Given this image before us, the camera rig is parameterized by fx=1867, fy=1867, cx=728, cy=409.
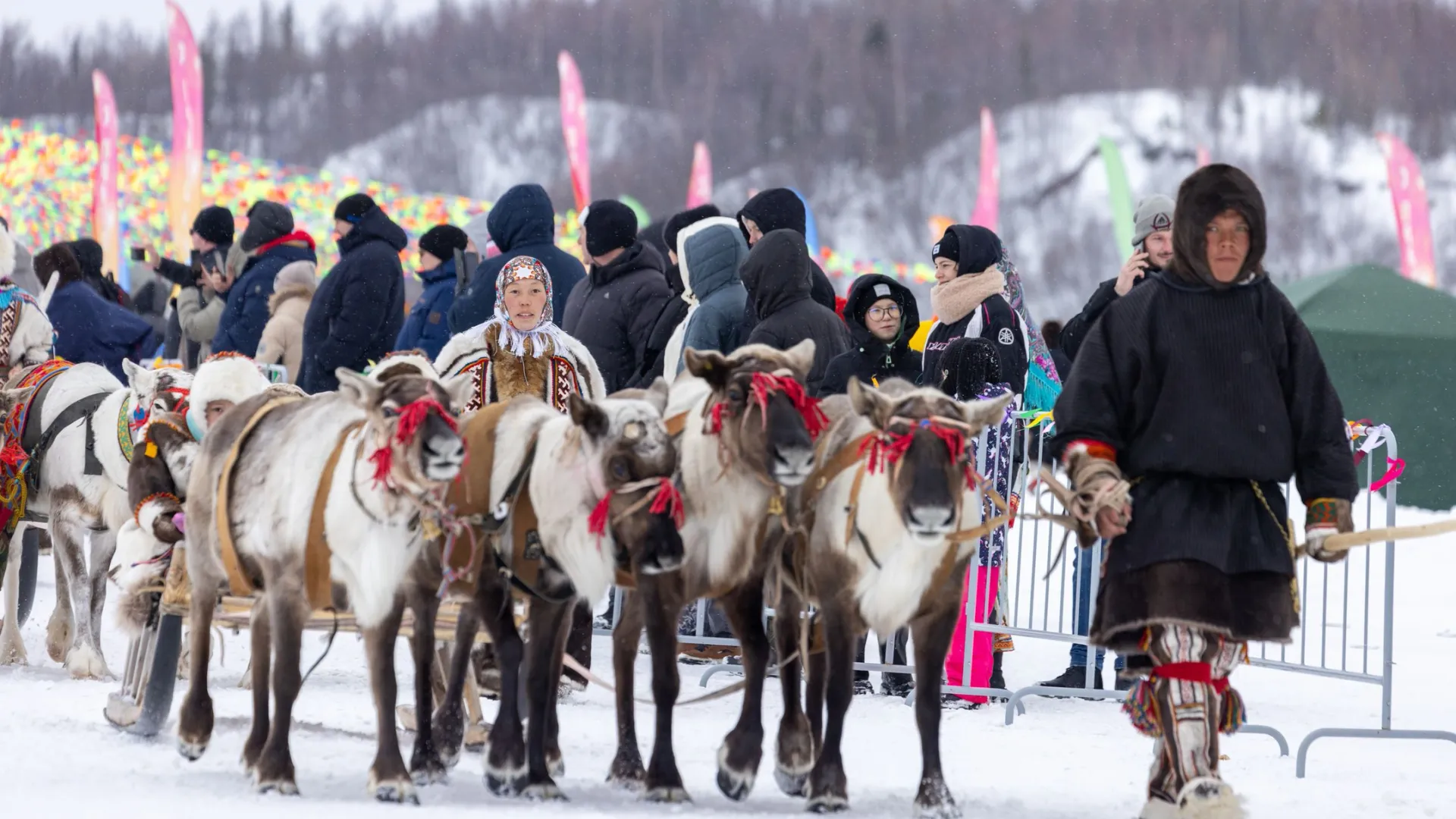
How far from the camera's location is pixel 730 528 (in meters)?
5.93

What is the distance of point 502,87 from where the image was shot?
4381 centimetres

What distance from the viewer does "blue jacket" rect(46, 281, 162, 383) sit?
12.0 metres

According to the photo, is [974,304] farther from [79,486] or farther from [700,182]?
[700,182]

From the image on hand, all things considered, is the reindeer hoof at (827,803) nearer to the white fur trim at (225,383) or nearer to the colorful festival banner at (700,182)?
the white fur trim at (225,383)

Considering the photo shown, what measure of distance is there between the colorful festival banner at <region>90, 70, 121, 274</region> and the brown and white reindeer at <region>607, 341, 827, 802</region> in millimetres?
22734

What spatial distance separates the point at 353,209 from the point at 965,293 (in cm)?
417

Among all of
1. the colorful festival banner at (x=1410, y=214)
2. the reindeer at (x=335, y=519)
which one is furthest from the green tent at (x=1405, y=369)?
the reindeer at (x=335, y=519)

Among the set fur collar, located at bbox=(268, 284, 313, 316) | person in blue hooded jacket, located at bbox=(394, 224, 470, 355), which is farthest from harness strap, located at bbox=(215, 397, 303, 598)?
fur collar, located at bbox=(268, 284, 313, 316)

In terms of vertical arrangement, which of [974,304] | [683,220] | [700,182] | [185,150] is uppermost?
[700,182]

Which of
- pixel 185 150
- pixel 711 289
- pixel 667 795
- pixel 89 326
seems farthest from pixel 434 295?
pixel 185 150

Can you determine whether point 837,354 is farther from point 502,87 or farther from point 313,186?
point 502,87

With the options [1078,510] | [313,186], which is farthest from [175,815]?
[313,186]

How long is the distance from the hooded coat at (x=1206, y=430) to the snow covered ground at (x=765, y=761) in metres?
0.97

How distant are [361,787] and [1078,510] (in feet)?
7.90
